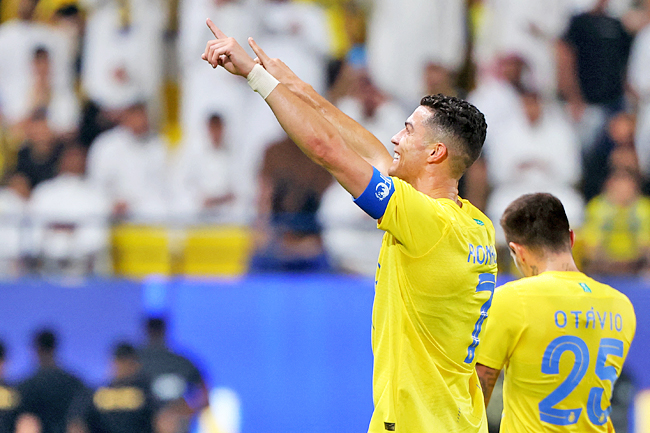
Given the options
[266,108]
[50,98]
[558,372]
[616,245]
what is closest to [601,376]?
[558,372]

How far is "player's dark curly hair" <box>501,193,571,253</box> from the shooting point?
3227 millimetres

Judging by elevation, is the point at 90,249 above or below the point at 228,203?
below

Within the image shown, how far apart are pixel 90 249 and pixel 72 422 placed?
4.69 feet

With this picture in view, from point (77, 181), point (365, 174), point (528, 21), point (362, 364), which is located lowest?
point (362, 364)

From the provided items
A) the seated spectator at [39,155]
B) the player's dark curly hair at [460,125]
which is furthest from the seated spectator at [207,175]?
the player's dark curly hair at [460,125]

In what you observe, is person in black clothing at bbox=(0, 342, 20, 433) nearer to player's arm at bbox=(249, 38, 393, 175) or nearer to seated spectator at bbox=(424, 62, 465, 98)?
player's arm at bbox=(249, 38, 393, 175)

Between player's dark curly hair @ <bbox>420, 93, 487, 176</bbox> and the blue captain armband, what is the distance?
1.48ft

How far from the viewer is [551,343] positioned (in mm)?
3131

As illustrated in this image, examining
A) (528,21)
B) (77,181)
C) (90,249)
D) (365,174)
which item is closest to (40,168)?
(77,181)

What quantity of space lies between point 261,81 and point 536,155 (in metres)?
5.54

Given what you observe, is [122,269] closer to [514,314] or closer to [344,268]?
[344,268]

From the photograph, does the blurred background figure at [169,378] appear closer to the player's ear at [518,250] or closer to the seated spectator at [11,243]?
the seated spectator at [11,243]

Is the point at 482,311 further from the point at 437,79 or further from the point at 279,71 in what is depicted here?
the point at 437,79

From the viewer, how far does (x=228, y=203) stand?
751 centimetres
